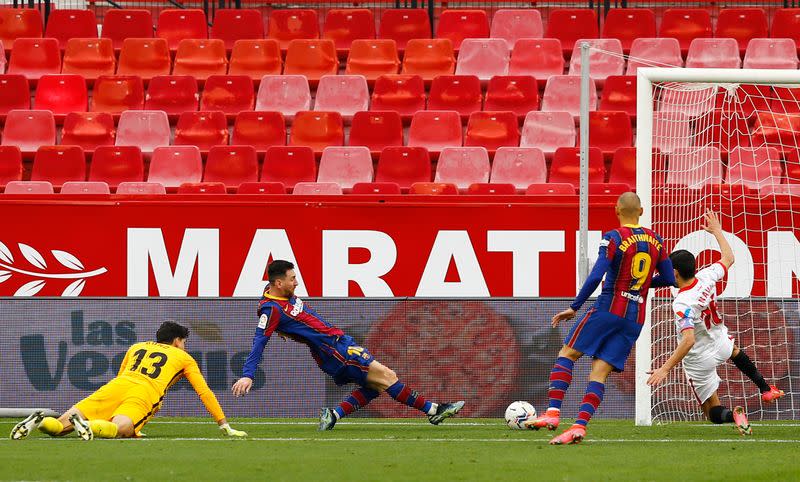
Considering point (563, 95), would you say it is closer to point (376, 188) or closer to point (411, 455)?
point (376, 188)

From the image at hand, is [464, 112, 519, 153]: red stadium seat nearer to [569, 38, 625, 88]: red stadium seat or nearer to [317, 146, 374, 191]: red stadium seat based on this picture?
[317, 146, 374, 191]: red stadium seat

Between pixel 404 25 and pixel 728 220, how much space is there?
708cm

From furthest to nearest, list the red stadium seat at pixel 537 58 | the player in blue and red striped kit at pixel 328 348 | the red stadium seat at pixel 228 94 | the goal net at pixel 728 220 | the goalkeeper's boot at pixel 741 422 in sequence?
the red stadium seat at pixel 537 58 < the red stadium seat at pixel 228 94 < the goal net at pixel 728 220 < the player in blue and red striped kit at pixel 328 348 < the goalkeeper's boot at pixel 741 422

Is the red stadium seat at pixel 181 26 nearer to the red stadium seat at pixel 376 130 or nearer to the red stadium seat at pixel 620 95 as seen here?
the red stadium seat at pixel 376 130

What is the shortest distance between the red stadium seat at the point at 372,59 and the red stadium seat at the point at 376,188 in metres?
3.52

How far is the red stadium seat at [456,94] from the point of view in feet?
51.7

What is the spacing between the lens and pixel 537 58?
1645 centimetres

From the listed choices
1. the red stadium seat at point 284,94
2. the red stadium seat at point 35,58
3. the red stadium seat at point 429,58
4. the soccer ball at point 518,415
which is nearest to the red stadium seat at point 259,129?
the red stadium seat at point 284,94

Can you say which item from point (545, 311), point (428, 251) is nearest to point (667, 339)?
point (545, 311)

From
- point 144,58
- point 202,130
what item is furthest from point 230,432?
point 144,58

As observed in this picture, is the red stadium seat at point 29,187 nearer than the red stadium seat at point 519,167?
Yes

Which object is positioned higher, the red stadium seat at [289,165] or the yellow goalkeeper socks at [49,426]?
the red stadium seat at [289,165]

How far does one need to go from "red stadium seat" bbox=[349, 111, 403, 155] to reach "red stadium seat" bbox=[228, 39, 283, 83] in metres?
2.21

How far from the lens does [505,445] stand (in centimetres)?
813
